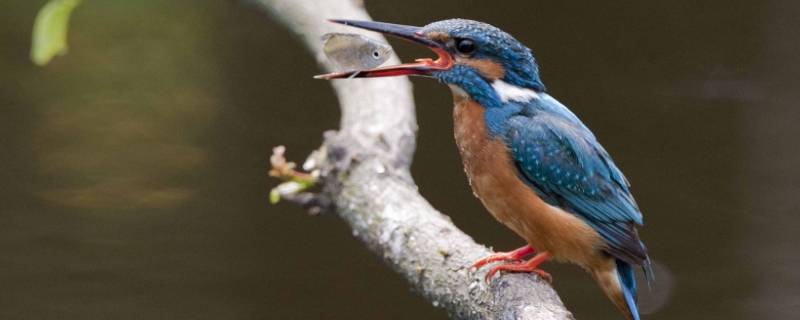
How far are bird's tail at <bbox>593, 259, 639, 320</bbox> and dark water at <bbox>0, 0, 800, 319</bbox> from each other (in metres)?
2.10

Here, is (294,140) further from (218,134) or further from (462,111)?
(462,111)

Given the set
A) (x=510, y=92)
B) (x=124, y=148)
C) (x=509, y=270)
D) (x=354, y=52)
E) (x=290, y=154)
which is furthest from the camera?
(x=124, y=148)

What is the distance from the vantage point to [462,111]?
120 inches

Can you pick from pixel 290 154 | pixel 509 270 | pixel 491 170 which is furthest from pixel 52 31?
pixel 290 154

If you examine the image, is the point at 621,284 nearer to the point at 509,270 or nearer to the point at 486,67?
the point at 509,270

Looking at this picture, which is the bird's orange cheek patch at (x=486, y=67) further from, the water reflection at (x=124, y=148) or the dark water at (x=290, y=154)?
the water reflection at (x=124, y=148)

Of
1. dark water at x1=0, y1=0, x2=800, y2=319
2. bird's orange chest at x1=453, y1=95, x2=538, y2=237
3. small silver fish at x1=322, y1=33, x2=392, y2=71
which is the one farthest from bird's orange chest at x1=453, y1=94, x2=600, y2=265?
dark water at x1=0, y1=0, x2=800, y2=319

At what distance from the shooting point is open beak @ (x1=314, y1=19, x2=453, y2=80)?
9.34 feet

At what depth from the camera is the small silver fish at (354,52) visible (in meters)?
2.87

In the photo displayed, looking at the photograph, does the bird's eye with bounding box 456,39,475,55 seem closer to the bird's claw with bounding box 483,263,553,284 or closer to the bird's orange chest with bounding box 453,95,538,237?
the bird's orange chest with bounding box 453,95,538,237

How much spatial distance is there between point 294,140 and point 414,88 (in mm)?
602

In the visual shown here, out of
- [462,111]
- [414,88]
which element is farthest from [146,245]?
[462,111]

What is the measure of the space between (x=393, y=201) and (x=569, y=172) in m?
0.47

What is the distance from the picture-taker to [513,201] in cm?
290
